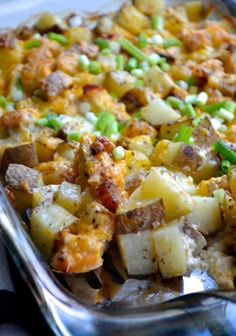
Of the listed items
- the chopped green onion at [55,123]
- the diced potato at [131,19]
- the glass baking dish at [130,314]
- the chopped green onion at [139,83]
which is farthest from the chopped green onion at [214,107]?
the glass baking dish at [130,314]

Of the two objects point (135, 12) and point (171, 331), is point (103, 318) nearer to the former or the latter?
point (171, 331)

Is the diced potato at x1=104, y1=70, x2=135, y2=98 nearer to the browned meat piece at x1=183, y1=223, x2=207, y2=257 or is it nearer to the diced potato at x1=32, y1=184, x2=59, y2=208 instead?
the diced potato at x1=32, y1=184, x2=59, y2=208

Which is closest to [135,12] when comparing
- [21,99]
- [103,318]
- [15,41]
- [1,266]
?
[15,41]

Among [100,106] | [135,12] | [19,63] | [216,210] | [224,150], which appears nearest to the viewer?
[216,210]

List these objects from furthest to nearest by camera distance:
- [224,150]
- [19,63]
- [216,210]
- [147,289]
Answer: [19,63] < [224,150] < [216,210] < [147,289]

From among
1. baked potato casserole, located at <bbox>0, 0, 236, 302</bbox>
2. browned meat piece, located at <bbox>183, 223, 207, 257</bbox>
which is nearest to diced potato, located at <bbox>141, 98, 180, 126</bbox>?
baked potato casserole, located at <bbox>0, 0, 236, 302</bbox>

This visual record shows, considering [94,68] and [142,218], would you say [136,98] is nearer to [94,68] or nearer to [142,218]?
[94,68]
